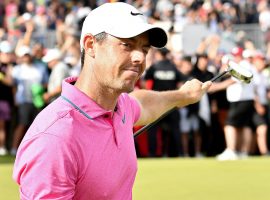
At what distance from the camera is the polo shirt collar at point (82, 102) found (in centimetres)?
371

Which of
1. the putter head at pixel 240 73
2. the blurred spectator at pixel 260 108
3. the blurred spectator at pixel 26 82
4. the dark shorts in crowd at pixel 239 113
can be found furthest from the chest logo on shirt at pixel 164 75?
the putter head at pixel 240 73

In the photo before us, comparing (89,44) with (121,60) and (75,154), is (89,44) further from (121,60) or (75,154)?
(75,154)

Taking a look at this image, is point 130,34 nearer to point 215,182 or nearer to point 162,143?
point 215,182

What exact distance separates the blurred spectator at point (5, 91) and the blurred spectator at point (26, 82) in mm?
123

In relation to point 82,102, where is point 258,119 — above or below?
below

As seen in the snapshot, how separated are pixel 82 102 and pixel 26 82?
37.4ft

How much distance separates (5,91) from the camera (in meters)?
15.2

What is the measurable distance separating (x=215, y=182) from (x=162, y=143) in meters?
4.44

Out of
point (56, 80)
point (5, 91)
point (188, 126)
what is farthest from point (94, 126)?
point (188, 126)

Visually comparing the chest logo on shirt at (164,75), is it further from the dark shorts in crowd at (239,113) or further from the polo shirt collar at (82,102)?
the polo shirt collar at (82,102)

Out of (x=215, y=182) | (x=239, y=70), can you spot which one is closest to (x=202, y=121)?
(x=215, y=182)

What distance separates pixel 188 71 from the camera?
15.4 m

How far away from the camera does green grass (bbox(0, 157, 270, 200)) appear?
10336 millimetres

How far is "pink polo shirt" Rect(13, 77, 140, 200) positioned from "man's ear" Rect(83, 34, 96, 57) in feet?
0.56
